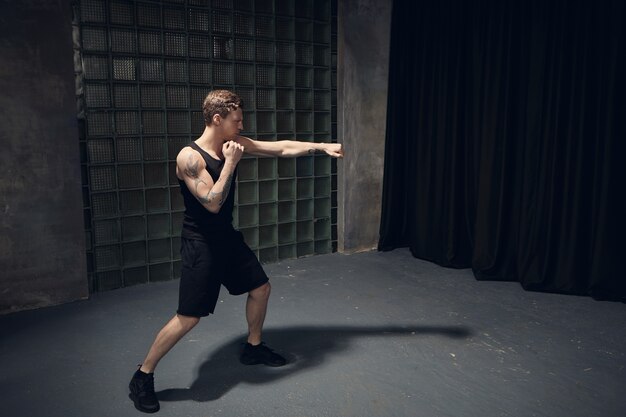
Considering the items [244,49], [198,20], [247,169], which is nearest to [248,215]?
[247,169]

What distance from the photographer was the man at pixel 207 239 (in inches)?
93.4

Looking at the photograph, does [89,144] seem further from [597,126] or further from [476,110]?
[597,126]

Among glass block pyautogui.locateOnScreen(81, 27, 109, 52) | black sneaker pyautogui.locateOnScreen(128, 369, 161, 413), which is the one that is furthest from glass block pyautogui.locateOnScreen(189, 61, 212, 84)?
black sneaker pyautogui.locateOnScreen(128, 369, 161, 413)

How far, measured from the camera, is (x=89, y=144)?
3.78m

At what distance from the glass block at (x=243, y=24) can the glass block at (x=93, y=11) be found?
3.17ft

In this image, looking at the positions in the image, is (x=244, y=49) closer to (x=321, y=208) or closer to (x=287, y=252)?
(x=321, y=208)

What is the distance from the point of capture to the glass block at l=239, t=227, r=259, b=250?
453 cm

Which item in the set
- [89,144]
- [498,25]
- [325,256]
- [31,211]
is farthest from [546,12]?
[31,211]

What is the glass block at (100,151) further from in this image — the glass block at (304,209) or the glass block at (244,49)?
the glass block at (304,209)

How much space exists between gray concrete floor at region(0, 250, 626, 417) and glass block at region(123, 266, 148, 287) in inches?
3.2

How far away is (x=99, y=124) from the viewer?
3.79 m

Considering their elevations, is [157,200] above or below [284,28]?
below

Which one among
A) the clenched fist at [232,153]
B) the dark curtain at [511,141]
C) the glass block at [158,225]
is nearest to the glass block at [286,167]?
the dark curtain at [511,141]

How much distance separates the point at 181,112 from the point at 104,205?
0.87 meters
